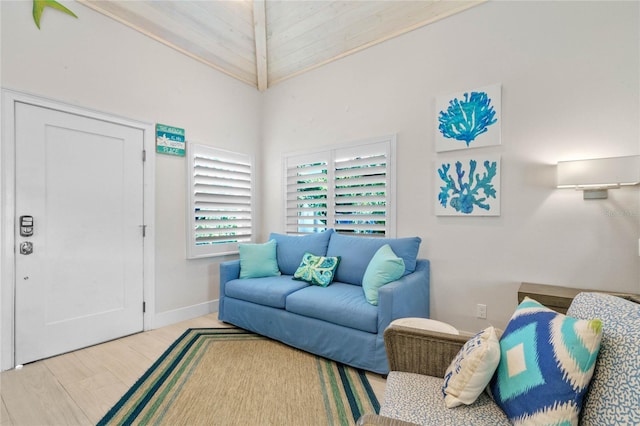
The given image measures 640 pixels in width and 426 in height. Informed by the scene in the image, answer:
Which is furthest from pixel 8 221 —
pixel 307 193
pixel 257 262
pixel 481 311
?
pixel 481 311

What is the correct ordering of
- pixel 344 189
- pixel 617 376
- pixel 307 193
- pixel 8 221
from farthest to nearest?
1. pixel 307 193
2. pixel 344 189
3. pixel 8 221
4. pixel 617 376

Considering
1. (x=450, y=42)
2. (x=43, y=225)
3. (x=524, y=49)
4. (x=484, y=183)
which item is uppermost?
(x=450, y=42)

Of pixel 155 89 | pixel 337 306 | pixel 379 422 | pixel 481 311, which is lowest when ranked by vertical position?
pixel 481 311

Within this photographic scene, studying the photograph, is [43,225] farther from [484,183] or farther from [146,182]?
[484,183]

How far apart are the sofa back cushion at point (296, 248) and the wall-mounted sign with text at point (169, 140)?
151cm

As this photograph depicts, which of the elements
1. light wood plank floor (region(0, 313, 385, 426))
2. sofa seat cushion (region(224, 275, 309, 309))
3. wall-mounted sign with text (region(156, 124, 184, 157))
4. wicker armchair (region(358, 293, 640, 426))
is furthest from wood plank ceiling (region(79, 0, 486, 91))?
light wood plank floor (region(0, 313, 385, 426))

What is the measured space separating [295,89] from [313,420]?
3536 millimetres

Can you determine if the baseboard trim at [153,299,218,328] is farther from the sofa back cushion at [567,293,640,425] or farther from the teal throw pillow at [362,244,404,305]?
the sofa back cushion at [567,293,640,425]

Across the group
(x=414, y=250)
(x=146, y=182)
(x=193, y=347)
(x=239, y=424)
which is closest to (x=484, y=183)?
(x=414, y=250)

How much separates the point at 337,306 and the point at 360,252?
26.1 inches

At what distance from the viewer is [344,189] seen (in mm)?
3369

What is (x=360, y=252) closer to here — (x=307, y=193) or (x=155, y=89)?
(x=307, y=193)

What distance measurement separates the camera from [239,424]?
1.67 metres

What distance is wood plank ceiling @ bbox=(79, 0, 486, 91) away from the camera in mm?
2814
